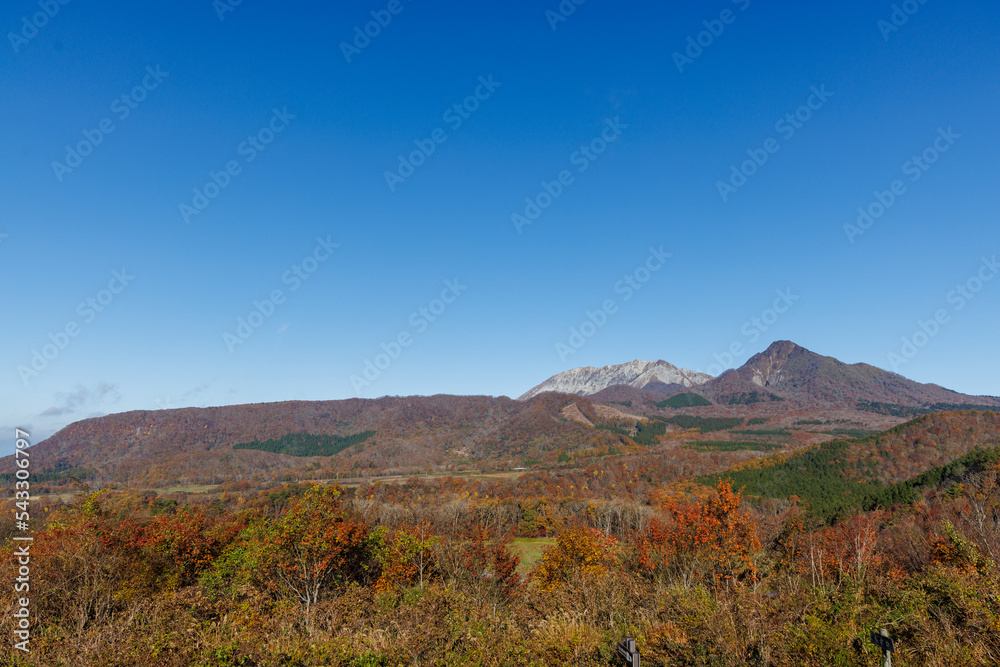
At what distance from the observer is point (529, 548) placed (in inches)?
2997

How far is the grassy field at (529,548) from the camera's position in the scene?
214 ft

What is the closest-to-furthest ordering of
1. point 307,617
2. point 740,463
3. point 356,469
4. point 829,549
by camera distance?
point 307,617 < point 829,549 < point 740,463 < point 356,469

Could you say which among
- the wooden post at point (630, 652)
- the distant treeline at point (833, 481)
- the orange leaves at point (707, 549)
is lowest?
the distant treeline at point (833, 481)

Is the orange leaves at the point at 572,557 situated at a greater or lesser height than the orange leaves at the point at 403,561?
lesser

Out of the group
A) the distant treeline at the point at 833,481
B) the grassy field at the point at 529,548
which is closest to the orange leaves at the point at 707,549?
the grassy field at the point at 529,548

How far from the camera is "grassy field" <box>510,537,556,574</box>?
65.1 metres

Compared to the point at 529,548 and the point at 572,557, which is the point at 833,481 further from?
the point at 572,557

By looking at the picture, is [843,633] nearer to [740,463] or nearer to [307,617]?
[307,617]

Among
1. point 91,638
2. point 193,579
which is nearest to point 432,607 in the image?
point 91,638

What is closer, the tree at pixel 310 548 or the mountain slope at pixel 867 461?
the tree at pixel 310 548

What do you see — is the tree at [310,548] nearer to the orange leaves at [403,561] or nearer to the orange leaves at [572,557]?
the orange leaves at [403,561]

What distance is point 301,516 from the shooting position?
84.8 ft

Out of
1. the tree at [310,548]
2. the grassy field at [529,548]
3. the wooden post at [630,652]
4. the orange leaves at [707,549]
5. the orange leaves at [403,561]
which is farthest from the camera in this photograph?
the grassy field at [529,548]

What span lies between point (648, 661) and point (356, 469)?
198474 mm
